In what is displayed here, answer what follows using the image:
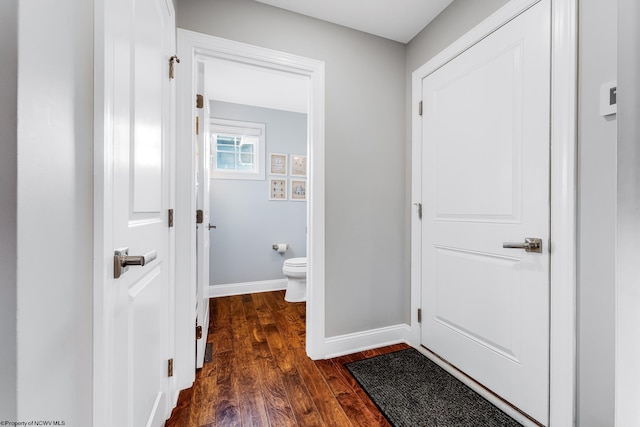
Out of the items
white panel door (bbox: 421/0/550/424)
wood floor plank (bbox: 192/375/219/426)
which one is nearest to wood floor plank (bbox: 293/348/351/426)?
wood floor plank (bbox: 192/375/219/426)

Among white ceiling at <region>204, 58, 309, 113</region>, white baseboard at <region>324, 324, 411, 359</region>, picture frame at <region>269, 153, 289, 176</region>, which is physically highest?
white ceiling at <region>204, 58, 309, 113</region>

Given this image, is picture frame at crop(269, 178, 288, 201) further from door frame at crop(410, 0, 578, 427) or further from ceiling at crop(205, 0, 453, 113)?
door frame at crop(410, 0, 578, 427)

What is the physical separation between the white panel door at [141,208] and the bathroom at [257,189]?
1787 millimetres

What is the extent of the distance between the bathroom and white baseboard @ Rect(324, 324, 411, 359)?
1108 millimetres

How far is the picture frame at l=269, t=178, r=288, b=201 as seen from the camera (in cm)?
346

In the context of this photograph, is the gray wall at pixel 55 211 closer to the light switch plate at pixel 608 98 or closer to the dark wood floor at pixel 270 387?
the dark wood floor at pixel 270 387

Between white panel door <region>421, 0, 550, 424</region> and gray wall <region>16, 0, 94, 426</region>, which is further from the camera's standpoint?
white panel door <region>421, 0, 550, 424</region>

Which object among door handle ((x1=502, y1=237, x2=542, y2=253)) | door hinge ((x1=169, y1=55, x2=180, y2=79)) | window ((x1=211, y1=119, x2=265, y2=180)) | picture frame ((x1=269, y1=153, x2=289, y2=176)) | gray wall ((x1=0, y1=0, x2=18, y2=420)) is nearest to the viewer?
gray wall ((x1=0, y1=0, x2=18, y2=420))

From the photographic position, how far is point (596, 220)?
1.05m

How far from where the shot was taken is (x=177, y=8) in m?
1.52

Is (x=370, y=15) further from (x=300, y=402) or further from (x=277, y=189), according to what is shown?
(x=300, y=402)

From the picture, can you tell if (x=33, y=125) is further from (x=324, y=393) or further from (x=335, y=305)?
(x=335, y=305)

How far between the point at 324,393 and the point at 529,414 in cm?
99

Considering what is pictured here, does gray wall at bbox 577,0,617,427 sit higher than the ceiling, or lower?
lower
